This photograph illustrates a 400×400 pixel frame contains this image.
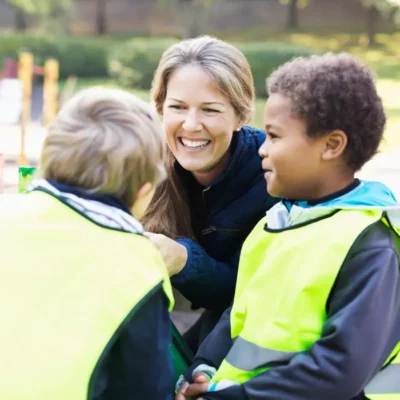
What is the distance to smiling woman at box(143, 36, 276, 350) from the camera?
8.14 ft

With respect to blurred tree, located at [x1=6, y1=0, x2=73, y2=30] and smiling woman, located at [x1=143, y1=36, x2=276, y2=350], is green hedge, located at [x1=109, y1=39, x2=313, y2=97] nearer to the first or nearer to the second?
blurred tree, located at [x1=6, y1=0, x2=73, y2=30]

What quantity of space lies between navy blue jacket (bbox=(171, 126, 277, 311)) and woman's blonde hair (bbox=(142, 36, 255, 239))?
7 centimetres

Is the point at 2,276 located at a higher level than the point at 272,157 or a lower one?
lower

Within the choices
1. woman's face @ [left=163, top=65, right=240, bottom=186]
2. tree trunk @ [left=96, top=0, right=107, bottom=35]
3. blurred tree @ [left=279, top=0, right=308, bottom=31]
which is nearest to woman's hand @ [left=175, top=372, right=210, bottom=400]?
woman's face @ [left=163, top=65, right=240, bottom=186]

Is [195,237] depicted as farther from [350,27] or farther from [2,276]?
[350,27]

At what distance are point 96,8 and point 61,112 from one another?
30155 millimetres

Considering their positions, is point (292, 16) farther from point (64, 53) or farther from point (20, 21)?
point (20, 21)

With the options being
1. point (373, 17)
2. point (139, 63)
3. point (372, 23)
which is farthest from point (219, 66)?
point (373, 17)

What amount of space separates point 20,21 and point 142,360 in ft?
99.0

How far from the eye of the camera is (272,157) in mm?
1950

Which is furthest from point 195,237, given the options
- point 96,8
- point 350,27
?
point 96,8

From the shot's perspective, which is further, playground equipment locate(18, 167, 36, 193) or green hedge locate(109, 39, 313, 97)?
green hedge locate(109, 39, 313, 97)

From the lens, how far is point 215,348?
2.10 m

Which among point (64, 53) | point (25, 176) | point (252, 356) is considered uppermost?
point (25, 176)
